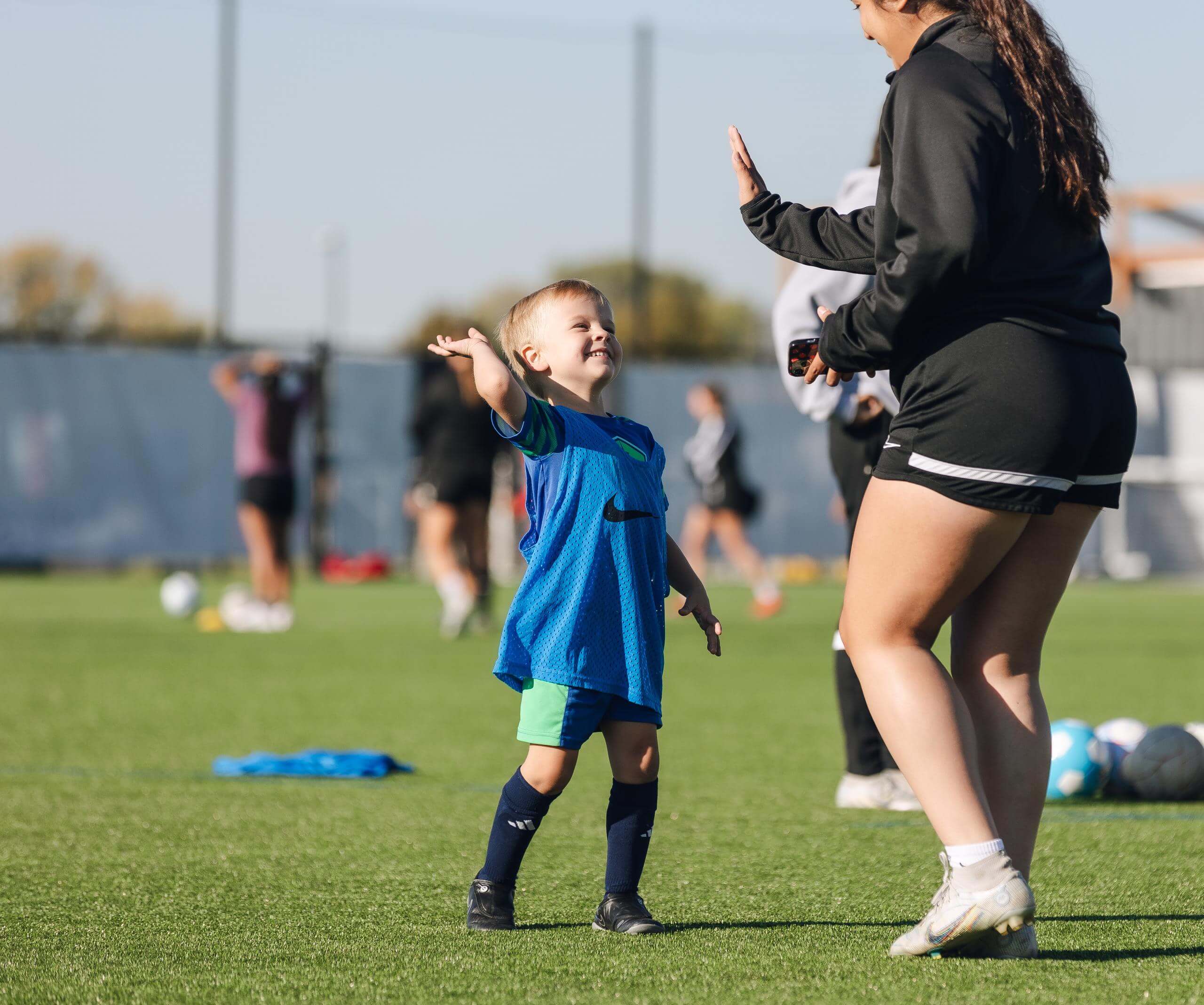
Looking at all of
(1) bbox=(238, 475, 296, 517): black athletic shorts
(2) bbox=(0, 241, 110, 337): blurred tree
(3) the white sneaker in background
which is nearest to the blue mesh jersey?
(3) the white sneaker in background

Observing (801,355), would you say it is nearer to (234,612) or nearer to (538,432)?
(538,432)

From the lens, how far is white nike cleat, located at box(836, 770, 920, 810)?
493 cm

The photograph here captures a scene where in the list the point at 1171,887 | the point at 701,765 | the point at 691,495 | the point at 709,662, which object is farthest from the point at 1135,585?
the point at 1171,887

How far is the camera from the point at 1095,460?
2.94m

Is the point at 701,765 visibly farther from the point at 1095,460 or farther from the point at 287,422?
the point at 287,422

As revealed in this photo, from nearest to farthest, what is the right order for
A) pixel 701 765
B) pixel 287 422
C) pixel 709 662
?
pixel 701 765 → pixel 709 662 → pixel 287 422

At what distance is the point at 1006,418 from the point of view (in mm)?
2783

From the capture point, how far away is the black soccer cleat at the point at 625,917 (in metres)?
3.21

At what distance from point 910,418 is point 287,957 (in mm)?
1503

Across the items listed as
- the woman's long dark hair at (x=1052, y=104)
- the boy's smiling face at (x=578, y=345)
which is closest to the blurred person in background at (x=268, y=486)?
the boy's smiling face at (x=578, y=345)

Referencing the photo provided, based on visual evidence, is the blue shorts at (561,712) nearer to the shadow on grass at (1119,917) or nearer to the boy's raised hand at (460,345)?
the boy's raised hand at (460,345)

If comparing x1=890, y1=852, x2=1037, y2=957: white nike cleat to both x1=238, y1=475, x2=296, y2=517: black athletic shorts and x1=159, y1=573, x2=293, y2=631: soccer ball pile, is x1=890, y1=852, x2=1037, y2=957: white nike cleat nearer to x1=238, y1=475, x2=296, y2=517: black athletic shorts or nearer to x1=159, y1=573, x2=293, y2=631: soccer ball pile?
x1=238, y1=475, x2=296, y2=517: black athletic shorts

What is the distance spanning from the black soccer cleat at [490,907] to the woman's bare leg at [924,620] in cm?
86

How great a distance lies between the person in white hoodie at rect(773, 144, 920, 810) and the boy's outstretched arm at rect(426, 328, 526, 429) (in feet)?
5.95
